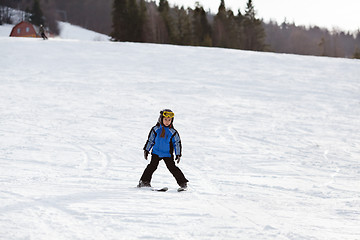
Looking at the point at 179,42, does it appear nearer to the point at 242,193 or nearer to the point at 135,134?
the point at 135,134

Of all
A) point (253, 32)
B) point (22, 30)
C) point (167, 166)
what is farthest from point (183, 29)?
point (167, 166)

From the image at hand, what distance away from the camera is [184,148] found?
895cm

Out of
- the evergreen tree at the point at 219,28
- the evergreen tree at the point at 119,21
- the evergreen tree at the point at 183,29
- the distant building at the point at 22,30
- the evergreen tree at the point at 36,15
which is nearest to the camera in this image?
the evergreen tree at the point at 119,21

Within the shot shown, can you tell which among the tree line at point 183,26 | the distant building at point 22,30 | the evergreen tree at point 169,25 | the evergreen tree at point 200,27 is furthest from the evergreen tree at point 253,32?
the distant building at point 22,30

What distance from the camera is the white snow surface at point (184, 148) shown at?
4047mm

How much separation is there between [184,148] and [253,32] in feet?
173

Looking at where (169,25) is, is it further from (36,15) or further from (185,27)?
(36,15)

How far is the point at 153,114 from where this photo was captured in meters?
12.2

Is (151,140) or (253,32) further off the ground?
(253,32)

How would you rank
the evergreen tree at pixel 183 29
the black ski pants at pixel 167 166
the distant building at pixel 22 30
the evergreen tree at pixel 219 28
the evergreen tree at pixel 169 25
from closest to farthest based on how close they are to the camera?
the black ski pants at pixel 167 166
the evergreen tree at pixel 183 29
the evergreen tree at pixel 169 25
the distant building at pixel 22 30
the evergreen tree at pixel 219 28

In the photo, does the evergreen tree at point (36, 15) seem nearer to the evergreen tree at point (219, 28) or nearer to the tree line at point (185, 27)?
the tree line at point (185, 27)

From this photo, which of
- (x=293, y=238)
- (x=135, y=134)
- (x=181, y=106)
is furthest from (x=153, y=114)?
(x=293, y=238)

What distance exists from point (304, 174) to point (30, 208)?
17.3ft

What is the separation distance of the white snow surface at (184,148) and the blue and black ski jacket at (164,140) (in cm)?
66
